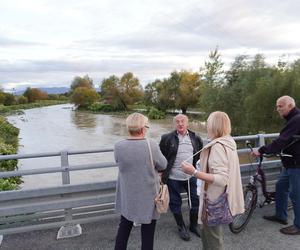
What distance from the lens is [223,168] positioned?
9.25ft

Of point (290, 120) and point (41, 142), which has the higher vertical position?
point (290, 120)

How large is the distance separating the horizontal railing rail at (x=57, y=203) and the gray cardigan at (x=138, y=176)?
1.26m

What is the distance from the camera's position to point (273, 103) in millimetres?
20547

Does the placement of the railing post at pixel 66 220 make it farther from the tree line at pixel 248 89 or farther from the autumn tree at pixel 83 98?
the autumn tree at pixel 83 98

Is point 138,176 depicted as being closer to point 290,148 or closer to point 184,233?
point 184,233

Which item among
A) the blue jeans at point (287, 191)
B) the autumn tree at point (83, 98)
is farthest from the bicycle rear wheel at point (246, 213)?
the autumn tree at point (83, 98)

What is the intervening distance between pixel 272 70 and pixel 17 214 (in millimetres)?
21535

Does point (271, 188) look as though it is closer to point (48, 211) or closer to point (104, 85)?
point (48, 211)

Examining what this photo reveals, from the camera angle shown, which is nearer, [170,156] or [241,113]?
[170,156]

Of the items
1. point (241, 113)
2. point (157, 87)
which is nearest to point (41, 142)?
point (241, 113)

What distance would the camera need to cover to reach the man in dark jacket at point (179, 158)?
13.5 ft

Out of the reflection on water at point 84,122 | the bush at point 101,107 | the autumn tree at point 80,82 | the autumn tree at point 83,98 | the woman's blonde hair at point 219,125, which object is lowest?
the reflection on water at point 84,122

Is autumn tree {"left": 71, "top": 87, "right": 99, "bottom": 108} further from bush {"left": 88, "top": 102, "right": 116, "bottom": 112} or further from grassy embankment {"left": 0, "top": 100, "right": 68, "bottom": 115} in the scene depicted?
grassy embankment {"left": 0, "top": 100, "right": 68, "bottom": 115}

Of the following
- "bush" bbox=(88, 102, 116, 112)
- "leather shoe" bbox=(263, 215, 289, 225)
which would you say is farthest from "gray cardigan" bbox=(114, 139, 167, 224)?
"bush" bbox=(88, 102, 116, 112)
